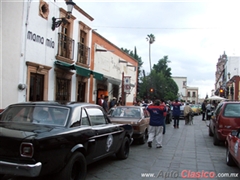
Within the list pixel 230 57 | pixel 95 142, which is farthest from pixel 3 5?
pixel 230 57

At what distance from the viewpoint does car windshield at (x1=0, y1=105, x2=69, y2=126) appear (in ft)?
17.4

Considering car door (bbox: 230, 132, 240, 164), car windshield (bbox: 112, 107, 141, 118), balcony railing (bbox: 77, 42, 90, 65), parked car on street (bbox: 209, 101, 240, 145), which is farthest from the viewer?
balcony railing (bbox: 77, 42, 90, 65)

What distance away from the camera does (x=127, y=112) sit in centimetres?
1073

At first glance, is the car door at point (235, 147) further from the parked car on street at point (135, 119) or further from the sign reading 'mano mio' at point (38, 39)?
the sign reading 'mano mio' at point (38, 39)

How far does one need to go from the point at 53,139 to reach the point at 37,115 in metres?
1.17

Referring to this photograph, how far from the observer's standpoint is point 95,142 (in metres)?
5.75

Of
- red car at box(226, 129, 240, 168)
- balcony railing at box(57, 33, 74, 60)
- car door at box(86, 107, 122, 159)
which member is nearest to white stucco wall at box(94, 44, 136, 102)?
balcony railing at box(57, 33, 74, 60)

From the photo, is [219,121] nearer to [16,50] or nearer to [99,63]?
[16,50]

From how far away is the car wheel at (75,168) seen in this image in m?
4.66

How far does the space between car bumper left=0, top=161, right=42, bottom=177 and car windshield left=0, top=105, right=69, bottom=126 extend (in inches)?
46.1

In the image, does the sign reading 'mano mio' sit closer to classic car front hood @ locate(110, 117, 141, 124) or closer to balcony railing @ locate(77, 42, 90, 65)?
balcony railing @ locate(77, 42, 90, 65)

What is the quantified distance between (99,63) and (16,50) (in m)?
8.68

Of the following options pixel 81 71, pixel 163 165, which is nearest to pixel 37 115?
pixel 163 165

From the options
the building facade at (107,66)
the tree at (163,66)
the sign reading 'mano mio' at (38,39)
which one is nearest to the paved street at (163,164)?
the sign reading 'mano mio' at (38,39)
